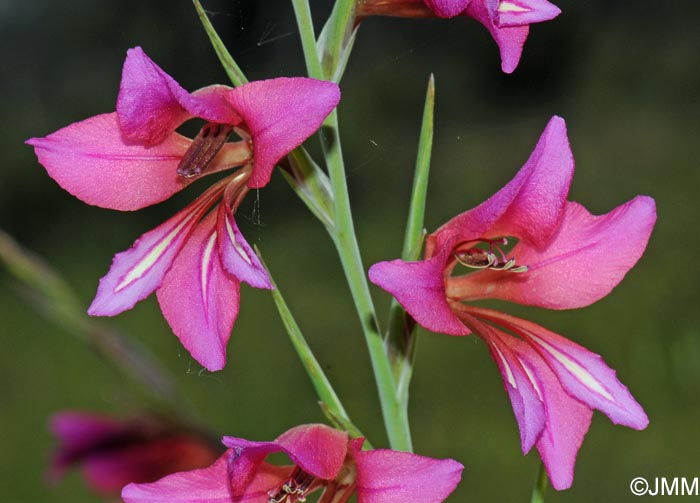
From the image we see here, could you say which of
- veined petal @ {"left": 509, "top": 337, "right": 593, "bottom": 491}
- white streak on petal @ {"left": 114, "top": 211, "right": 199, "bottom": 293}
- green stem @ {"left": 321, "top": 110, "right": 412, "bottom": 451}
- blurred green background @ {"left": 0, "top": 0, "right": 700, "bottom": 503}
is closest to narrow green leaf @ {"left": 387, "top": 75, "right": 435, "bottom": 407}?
green stem @ {"left": 321, "top": 110, "right": 412, "bottom": 451}

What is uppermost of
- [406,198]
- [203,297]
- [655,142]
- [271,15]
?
[203,297]

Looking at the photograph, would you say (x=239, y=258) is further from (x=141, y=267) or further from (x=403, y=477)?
(x=403, y=477)

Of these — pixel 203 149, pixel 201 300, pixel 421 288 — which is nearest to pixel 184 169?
pixel 203 149

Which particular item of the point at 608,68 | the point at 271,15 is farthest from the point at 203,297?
the point at 608,68

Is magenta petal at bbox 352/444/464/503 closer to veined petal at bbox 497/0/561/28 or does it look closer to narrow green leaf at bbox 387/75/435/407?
narrow green leaf at bbox 387/75/435/407

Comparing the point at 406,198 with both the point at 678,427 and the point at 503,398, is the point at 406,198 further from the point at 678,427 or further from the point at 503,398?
the point at 678,427

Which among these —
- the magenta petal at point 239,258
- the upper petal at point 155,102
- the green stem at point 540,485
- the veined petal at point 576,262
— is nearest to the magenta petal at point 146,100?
the upper petal at point 155,102
